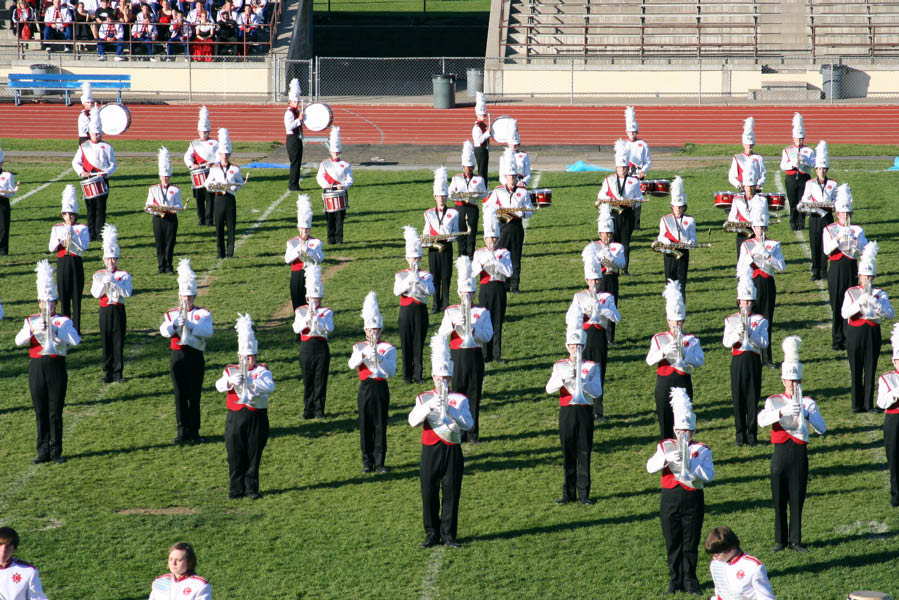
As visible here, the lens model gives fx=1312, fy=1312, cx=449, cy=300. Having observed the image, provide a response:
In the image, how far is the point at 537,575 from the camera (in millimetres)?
9578

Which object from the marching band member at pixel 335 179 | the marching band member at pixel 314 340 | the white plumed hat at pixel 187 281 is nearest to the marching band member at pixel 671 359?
the marching band member at pixel 314 340

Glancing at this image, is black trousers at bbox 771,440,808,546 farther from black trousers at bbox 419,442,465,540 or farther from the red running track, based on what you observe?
the red running track

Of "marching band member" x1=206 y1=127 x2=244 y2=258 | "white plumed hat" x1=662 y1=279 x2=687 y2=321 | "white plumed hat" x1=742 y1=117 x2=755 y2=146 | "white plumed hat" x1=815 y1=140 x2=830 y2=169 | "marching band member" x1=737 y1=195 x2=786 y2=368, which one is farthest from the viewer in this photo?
"white plumed hat" x1=742 y1=117 x2=755 y2=146

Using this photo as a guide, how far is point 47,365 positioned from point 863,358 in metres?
7.56

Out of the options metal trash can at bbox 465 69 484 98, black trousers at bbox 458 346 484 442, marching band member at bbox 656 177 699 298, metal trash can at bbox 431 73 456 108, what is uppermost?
metal trash can at bbox 465 69 484 98

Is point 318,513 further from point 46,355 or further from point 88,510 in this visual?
point 46,355

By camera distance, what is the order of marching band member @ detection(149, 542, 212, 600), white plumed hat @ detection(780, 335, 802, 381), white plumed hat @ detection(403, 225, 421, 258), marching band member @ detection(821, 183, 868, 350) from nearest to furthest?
marching band member @ detection(149, 542, 212, 600) → white plumed hat @ detection(780, 335, 802, 381) → white plumed hat @ detection(403, 225, 421, 258) → marching band member @ detection(821, 183, 868, 350)

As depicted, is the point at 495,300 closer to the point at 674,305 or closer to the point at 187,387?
the point at 674,305

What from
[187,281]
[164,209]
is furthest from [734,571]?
[164,209]

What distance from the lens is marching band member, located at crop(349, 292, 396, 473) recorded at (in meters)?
11.3

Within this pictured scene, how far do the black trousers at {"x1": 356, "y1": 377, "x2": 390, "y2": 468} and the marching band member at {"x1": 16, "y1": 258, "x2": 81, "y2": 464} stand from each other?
8.86 ft

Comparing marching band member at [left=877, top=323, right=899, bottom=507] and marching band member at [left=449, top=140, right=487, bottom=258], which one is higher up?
marching band member at [left=449, top=140, right=487, bottom=258]

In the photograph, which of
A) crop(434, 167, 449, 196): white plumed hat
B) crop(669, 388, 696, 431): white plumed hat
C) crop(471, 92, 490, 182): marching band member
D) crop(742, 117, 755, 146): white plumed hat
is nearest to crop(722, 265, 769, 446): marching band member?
crop(669, 388, 696, 431): white plumed hat

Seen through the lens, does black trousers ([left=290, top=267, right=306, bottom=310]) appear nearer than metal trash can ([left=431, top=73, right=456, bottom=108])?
Yes
